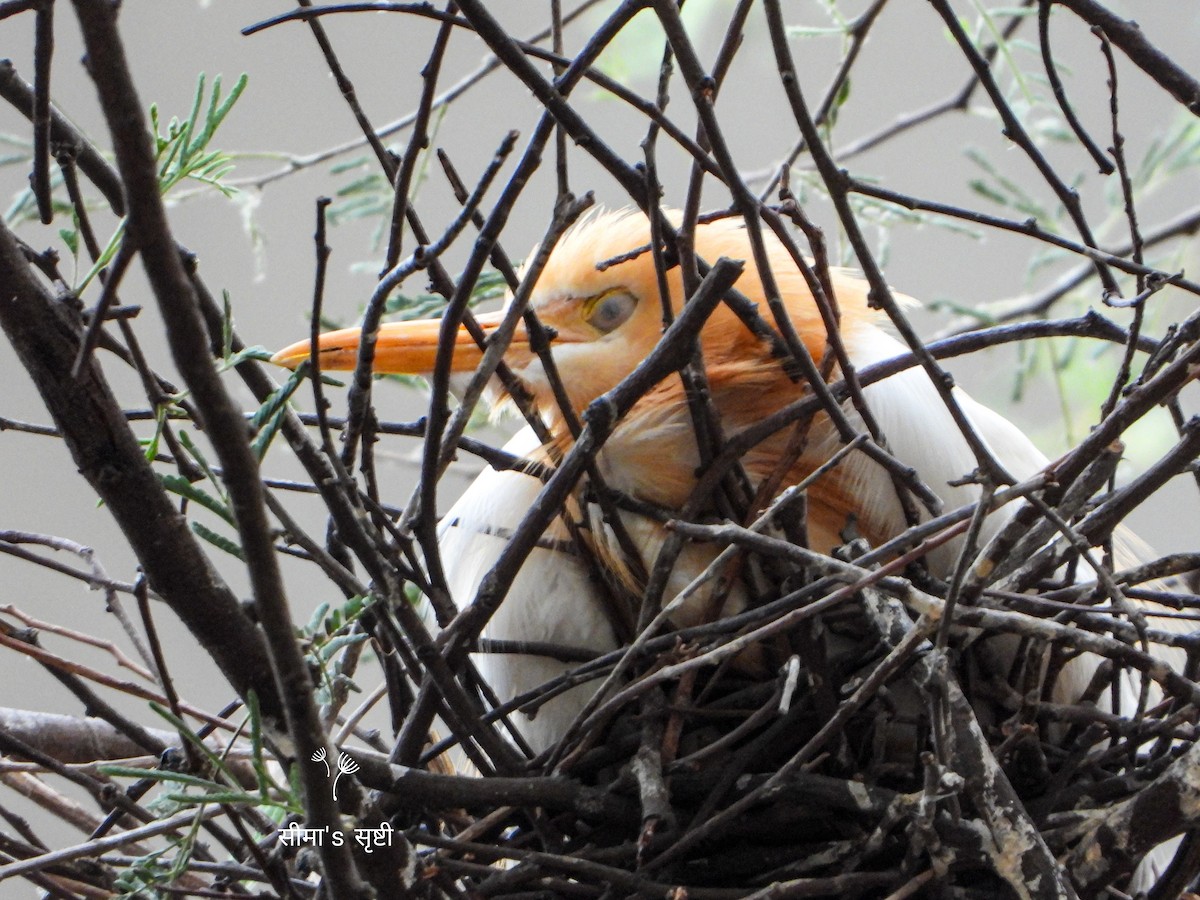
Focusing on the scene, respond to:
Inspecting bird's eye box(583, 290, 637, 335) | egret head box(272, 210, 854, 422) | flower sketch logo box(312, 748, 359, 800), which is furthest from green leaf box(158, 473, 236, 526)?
bird's eye box(583, 290, 637, 335)

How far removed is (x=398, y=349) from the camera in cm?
107

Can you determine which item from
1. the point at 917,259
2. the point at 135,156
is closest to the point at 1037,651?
the point at 135,156

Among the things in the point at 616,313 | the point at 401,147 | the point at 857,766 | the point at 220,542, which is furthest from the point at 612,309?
the point at 401,147

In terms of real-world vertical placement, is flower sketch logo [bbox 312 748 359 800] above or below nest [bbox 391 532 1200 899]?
above

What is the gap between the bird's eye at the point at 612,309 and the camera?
4.03 ft

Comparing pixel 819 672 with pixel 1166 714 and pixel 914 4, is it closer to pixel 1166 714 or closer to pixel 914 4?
pixel 1166 714

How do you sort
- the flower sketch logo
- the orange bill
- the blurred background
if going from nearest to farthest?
the flower sketch logo, the orange bill, the blurred background

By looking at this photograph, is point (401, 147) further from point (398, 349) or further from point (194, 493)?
point (194, 493)

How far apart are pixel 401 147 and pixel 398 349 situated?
6.39ft

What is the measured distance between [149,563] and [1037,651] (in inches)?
23.5

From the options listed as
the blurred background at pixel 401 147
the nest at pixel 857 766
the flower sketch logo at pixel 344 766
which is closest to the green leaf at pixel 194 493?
the flower sketch logo at pixel 344 766

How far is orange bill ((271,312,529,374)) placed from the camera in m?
1.03

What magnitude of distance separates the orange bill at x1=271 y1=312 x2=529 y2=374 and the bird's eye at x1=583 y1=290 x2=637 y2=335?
16 centimetres

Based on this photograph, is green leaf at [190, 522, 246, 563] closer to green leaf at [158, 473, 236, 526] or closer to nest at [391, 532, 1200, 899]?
green leaf at [158, 473, 236, 526]
